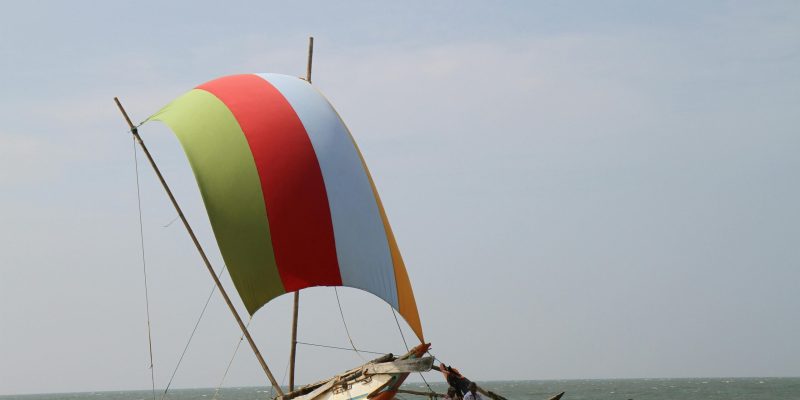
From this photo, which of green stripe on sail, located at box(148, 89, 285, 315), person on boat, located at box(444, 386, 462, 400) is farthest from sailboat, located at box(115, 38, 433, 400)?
person on boat, located at box(444, 386, 462, 400)

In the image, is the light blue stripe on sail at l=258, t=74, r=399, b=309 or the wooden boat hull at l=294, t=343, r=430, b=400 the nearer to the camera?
the wooden boat hull at l=294, t=343, r=430, b=400

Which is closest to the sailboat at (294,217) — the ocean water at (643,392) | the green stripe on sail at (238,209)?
the green stripe on sail at (238,209)

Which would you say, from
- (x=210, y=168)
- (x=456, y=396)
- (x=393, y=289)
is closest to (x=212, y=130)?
(x=210, y=168)

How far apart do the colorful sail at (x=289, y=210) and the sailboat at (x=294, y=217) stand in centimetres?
2

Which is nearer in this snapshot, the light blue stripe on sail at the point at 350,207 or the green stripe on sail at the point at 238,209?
the green stripe on sail at the point at 238,209

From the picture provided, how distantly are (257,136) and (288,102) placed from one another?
1.01 m

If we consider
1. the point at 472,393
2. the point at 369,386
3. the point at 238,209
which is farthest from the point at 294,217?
the point at 472,393

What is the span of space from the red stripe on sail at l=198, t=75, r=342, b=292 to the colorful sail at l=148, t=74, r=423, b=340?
0.02 m

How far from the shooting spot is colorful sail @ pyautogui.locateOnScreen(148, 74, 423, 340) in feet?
67.7

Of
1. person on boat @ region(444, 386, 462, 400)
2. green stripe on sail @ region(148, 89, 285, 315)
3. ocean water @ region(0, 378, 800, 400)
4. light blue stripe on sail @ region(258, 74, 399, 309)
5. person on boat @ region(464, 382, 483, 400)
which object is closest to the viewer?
person on boat @ region(464, 382, 483, 400)

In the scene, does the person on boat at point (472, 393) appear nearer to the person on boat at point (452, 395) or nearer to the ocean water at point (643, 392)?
the person on boat at point (452, 395)

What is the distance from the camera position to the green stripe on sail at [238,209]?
811 inches

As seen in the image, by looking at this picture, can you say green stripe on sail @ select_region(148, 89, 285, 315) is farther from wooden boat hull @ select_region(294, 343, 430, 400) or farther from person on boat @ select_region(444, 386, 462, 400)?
person on boat @ select_region(444, 386, 462, 400)

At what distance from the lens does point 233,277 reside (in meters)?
20.7
